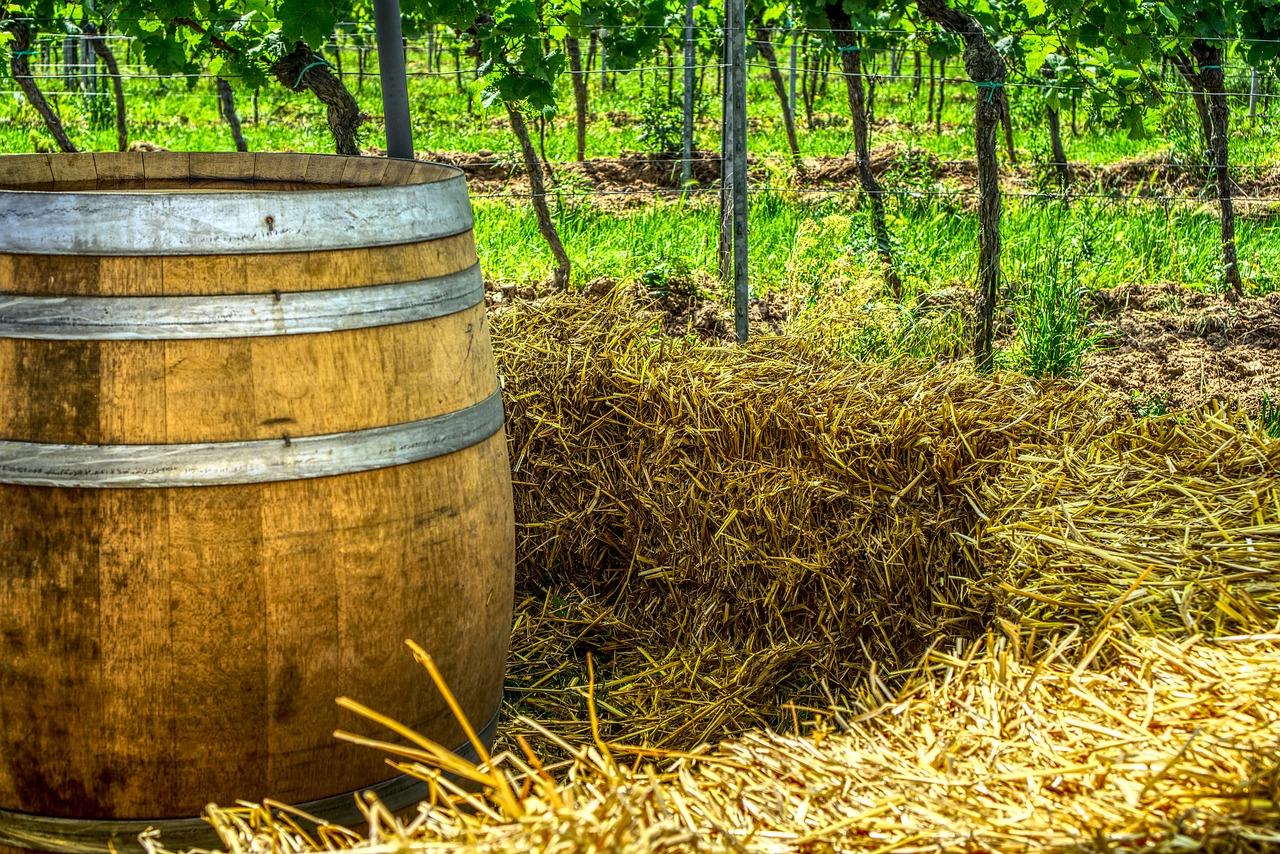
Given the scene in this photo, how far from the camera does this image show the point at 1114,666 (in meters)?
1.59

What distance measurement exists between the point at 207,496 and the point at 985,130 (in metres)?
3.45

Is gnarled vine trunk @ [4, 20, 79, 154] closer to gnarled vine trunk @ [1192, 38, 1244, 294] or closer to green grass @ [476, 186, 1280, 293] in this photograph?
green grass @ [476, 186, 1280, 293]

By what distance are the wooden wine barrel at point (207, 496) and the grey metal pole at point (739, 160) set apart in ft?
7.89

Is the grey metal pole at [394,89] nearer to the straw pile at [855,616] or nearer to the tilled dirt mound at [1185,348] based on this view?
the straw pile at [855,616]

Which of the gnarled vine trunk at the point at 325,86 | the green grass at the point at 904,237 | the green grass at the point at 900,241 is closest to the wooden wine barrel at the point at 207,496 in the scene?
the green grass at the point at 904,237

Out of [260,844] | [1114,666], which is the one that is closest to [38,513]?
[260,844]

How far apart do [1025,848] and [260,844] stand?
0.81m

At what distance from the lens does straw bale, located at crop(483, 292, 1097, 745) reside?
8.52 feet

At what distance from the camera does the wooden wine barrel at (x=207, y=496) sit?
60.2 inches

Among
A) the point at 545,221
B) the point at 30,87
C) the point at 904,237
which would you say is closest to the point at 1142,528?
the point at 545,221

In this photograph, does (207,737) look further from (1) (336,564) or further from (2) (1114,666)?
(2) (1114,666)

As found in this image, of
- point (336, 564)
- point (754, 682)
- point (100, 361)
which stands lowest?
point (754, 682)

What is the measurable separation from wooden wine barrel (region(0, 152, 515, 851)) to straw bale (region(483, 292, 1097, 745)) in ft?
3.18

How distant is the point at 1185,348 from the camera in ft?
15.8
